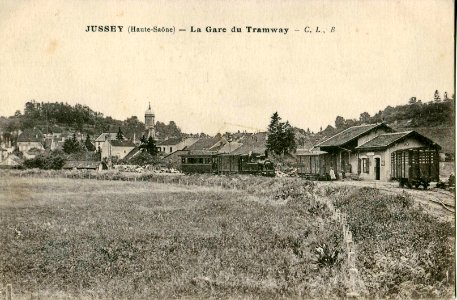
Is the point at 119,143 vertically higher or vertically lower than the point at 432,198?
higher

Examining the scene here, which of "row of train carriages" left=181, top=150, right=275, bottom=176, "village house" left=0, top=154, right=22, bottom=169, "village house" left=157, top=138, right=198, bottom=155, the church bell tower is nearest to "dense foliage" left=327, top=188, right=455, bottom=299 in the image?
"row of train carriages" left=181, top=150, right=275, bottom=176

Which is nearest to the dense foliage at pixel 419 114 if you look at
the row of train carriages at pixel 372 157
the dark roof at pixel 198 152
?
the row of train carriages at pixel 372 157

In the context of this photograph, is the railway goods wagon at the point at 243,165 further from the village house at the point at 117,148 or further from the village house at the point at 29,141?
the village house at the point at 29,141

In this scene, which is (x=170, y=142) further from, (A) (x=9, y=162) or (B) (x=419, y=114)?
(B) (x=419, y=114)

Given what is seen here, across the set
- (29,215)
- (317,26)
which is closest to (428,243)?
(317,26)

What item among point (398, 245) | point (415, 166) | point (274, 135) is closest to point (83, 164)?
point (274, 135)

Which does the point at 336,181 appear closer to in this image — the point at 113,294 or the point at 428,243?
the point at 428,243
